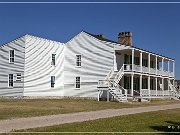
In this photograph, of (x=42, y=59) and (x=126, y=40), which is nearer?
(x=42, y=59)

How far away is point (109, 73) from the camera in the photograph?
4100 centimetres

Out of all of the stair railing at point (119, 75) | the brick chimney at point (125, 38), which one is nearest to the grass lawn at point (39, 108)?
the stair railing at point (119, 75)

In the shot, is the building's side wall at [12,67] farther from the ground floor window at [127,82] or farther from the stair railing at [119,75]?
the ground floor window at [127,82]

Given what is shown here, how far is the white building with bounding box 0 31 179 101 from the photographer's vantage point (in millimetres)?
41875

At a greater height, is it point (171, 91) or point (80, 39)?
point (80, 39)

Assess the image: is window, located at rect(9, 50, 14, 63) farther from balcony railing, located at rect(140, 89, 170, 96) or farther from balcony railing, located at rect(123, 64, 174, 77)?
balcony railing, located at rect(140, 89, 170, 96)

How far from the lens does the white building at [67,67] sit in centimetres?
4188

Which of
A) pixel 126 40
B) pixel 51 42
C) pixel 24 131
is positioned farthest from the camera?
pixel 126 40

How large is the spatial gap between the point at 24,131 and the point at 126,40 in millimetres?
39524

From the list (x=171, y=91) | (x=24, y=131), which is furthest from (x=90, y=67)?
(x=24, y=131)

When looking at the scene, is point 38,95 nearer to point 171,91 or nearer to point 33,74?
point 33,74

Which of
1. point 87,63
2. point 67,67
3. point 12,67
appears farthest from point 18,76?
point 87,63

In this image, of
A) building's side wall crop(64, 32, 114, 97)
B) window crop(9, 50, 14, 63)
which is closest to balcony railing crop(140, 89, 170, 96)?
building's side wall crop(64, 32, 114, 97)

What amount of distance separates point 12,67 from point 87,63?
8686mm
